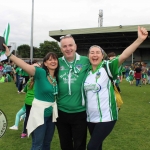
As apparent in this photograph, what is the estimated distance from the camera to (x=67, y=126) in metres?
2.96

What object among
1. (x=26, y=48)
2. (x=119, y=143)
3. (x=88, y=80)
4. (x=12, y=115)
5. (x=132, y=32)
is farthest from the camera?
(x=26, y=48)

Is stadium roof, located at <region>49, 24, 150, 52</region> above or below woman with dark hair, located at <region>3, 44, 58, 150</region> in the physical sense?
above

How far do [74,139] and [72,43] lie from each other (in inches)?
48.5

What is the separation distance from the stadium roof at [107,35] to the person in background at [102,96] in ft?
110

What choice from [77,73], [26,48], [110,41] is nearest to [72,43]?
[77,73]

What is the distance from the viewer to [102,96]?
A: 264 centimetres

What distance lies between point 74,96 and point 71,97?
39 millimetres

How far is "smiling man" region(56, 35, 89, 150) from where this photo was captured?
2.79 meters

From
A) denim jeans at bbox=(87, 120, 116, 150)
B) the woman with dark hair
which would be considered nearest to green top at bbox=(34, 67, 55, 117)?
the woman with dark hair

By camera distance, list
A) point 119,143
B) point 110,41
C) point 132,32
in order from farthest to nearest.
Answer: point 110,41, point 132,32, point 119,143

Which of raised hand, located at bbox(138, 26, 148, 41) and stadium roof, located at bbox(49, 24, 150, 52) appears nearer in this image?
raised hand, located at bbox(138, 26, 148, 41)

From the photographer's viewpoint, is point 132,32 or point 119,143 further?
point 132,32

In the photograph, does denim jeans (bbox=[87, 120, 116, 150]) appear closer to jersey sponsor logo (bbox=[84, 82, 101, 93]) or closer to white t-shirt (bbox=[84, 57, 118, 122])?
A: white t-shirt (bbox=[84, 57, 118, 122])

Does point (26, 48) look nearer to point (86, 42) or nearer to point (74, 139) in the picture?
point (86, 42)
